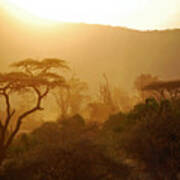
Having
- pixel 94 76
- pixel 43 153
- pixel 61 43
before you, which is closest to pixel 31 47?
pixel 61 43

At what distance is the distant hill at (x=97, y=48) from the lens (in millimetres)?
90688

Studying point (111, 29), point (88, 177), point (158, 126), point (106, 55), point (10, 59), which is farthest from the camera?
point (111, 29)

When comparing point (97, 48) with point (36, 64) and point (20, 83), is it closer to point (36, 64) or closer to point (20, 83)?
point (36, 64)

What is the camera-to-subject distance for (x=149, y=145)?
625cm

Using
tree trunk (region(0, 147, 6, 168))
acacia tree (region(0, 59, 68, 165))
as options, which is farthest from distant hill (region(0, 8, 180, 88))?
tree trunk (region(0, 147, 6, 168))

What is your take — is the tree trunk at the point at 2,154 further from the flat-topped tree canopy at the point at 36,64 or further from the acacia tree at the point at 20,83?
the flat-topped tree canopy at the point at 36,64

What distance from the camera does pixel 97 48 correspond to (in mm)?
108250

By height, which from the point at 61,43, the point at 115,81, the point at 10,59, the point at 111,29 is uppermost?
the point at 111,29

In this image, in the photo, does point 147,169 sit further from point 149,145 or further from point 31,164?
point 31,164

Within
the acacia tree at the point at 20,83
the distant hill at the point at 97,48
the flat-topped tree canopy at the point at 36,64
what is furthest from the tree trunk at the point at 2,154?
the distant hill at the point at 97,48

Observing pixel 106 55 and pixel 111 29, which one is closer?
pixel 106 55

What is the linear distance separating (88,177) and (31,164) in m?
1.55

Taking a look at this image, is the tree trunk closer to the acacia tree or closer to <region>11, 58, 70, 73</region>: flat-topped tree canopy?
the acacia tree

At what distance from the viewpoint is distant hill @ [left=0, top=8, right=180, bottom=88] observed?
90.7 metres
